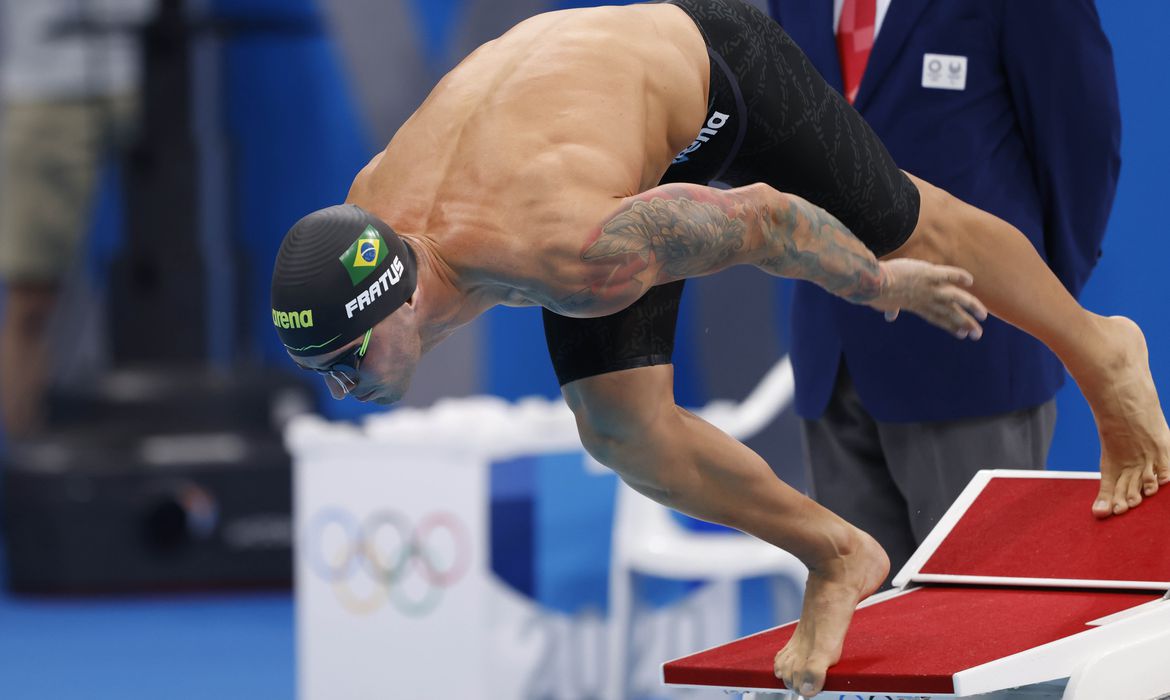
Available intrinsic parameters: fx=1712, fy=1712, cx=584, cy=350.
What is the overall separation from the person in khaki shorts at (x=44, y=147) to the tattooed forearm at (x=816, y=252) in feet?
17.4

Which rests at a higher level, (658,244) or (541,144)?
(541,144)

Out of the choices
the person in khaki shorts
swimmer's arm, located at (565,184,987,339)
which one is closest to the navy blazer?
swimmer's arm, located at (565,184,987,339)

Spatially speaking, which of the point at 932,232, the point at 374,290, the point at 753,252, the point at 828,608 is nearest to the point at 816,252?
the point at 753,252

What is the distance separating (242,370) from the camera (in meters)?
7.34

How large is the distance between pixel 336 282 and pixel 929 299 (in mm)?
997

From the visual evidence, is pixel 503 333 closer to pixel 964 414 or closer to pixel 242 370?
pixel 242 370

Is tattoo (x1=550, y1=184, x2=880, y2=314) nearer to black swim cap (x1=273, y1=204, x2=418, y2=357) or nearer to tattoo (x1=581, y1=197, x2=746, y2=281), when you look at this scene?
tattoo (x1=581, y1=197, x2=746, y2=281)

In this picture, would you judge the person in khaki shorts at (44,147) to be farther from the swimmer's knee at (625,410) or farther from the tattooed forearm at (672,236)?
the tattooed forearm at (672,236)

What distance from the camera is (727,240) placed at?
271cm

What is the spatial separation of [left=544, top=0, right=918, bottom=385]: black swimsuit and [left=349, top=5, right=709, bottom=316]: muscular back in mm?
71

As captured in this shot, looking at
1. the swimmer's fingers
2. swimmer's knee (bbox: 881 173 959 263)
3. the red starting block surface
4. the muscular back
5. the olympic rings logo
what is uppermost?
the muscular back

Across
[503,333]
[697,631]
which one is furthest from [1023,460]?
[503,333]

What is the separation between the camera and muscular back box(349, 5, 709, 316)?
2621mm

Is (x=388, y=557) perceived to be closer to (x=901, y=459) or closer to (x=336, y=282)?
(x=901, y=459)
